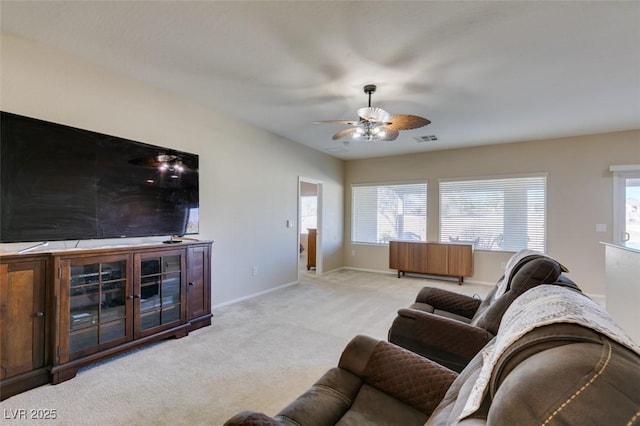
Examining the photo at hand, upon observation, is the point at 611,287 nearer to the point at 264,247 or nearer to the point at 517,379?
the point at 517,379

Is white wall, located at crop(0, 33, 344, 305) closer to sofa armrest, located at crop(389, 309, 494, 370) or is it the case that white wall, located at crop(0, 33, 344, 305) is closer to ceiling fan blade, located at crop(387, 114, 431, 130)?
ceiling fan blade, located at crop(387, 114, 431, 130)

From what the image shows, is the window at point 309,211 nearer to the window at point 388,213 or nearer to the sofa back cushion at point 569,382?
the window at point 388,213

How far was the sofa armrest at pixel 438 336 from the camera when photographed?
5.23 feet

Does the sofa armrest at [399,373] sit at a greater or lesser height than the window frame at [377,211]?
lesser

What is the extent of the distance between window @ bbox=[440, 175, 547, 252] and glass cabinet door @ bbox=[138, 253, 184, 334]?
500 cm

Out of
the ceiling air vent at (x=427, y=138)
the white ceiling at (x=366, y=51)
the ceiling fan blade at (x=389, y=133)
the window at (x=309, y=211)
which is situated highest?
the white ceiling at (x=366, y=51)

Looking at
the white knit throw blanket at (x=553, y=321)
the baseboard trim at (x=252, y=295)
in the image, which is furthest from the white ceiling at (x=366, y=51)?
the baseboard trim at (x=252, y=295)

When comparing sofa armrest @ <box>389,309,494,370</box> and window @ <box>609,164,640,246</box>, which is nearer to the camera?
sofa armrest @ <box>389,309,494,370</box>

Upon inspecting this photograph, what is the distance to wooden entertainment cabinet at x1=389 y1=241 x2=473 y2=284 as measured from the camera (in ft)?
17.8

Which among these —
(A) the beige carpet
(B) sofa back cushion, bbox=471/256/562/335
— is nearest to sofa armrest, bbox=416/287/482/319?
(B) sofa back cushion, bbox=471/256/562/335

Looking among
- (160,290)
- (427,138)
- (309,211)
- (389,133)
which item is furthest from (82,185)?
(309,211)

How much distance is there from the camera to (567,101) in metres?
3.42

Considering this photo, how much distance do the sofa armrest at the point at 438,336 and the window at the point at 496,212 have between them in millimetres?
4516

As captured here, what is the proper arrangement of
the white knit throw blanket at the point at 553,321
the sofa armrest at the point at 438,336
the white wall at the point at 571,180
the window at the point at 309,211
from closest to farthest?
the white knit throw blanket at the point at 553,321, the sofa armrest at the point at 438,336, the white wall at the point at 571,180, the window at the point at 309,211
